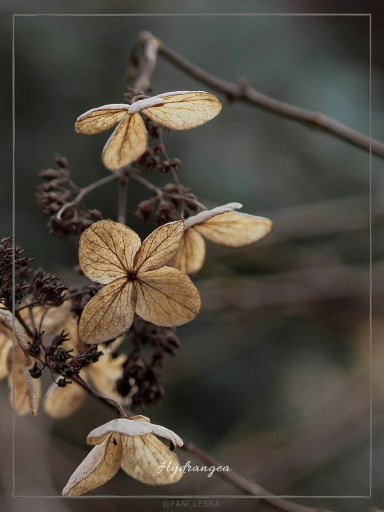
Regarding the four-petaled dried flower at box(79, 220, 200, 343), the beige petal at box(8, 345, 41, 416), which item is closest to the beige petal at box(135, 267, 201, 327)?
the four-petaled dried flower at box(79, 220, 200, 343)

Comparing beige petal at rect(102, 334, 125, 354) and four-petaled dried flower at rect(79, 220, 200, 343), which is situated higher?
four-petaled dried flower at rect(79, 220, 200, 343)

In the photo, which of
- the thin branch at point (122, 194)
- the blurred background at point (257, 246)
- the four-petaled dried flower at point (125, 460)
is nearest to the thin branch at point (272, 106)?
the blurred background at point (257, 246)

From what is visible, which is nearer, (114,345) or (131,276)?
(131,276)

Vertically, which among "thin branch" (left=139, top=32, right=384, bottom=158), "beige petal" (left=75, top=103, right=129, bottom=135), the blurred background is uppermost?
"beige petal" (left=75, top=103, right=129, bottom=135)

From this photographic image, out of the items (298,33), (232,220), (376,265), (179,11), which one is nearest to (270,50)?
(298,33)

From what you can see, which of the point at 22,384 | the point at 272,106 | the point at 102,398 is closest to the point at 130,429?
the point at 102,398

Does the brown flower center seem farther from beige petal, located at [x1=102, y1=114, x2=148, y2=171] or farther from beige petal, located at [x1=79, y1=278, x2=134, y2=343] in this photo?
beige petal, located at [x1=102, y1=114, x2=148, y2=171]

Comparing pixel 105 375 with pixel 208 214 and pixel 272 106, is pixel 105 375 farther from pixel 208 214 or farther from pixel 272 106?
pixel 272 106

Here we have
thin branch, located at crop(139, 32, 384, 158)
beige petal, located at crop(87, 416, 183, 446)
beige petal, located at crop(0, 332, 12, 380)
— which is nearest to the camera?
beige petal, located at crop(87, 416, 183, 446)
